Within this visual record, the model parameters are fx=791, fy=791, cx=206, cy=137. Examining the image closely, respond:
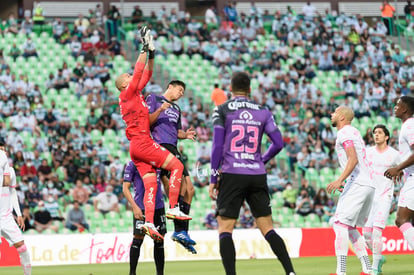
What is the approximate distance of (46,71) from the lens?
2873cm

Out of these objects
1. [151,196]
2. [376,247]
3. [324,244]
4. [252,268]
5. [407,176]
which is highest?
[407,176]

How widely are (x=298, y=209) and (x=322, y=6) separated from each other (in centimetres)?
1581

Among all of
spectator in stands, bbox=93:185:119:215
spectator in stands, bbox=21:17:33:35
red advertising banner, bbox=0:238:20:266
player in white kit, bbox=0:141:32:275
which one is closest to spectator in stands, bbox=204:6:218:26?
spectator in stands, bbox=21:17:33:35

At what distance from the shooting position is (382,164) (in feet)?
47.2

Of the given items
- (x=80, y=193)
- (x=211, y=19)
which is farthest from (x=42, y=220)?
(x=211, y=19)

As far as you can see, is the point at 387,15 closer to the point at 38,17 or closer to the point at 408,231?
the point at 38,17

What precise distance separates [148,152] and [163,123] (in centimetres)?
83

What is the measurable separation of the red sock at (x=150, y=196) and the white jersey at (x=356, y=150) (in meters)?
2.72

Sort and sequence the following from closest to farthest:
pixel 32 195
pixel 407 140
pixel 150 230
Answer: pixel 150 230
pixel 407 140
pixel 32 195

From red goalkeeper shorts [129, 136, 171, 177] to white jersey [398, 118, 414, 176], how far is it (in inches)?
138

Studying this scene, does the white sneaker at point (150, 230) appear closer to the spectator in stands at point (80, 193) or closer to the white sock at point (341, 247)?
the white sock at point (341, 247)

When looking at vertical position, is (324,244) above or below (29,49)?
below

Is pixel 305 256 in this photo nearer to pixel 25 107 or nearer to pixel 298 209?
pixel 298 209

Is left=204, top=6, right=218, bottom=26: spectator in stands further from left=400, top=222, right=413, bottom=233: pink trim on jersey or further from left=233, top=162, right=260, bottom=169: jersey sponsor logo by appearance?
left=233, top=162, right=260, bottom=169: jersey sponsor logo
